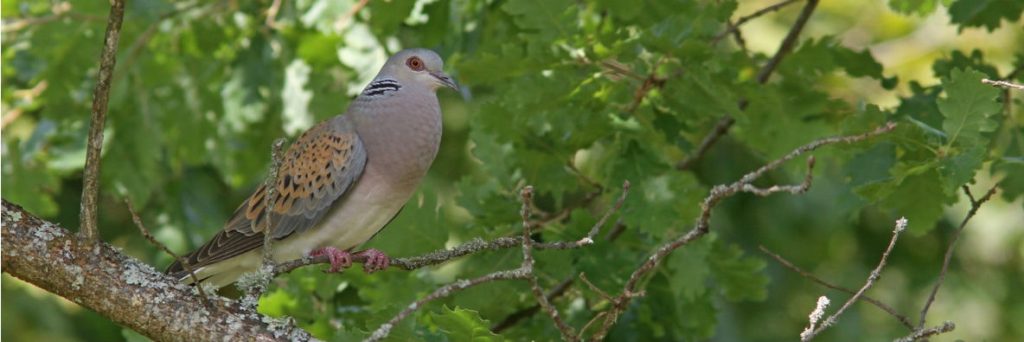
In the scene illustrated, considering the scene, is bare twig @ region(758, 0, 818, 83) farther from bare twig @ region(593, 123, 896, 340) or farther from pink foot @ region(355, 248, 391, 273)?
bare twig @ region(593, 123, 896, 340)

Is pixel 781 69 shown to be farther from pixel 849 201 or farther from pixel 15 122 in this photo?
pixel 15 122

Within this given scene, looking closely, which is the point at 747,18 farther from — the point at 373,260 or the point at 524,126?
the point at 373,260

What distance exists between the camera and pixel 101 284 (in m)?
3.00

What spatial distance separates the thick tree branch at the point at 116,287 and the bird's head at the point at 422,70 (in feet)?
4.96

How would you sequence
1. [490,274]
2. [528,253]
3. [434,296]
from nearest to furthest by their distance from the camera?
1. [434,296]
2. [528,253]
3. [490,274]

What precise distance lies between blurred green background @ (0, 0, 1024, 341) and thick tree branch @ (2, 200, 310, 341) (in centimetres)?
34

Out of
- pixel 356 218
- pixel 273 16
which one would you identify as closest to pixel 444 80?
pixel 356 218

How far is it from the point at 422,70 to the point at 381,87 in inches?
5.7

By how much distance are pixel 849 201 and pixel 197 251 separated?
7.05 feet

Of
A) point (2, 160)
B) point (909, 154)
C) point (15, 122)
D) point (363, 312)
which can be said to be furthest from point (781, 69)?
point (15, 122)

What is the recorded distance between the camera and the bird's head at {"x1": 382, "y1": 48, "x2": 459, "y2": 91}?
4410 mm

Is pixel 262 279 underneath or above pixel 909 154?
above

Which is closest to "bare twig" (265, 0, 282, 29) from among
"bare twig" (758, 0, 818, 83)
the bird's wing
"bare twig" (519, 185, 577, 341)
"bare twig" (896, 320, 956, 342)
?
the bird's wing

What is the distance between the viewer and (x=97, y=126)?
9.64ft
